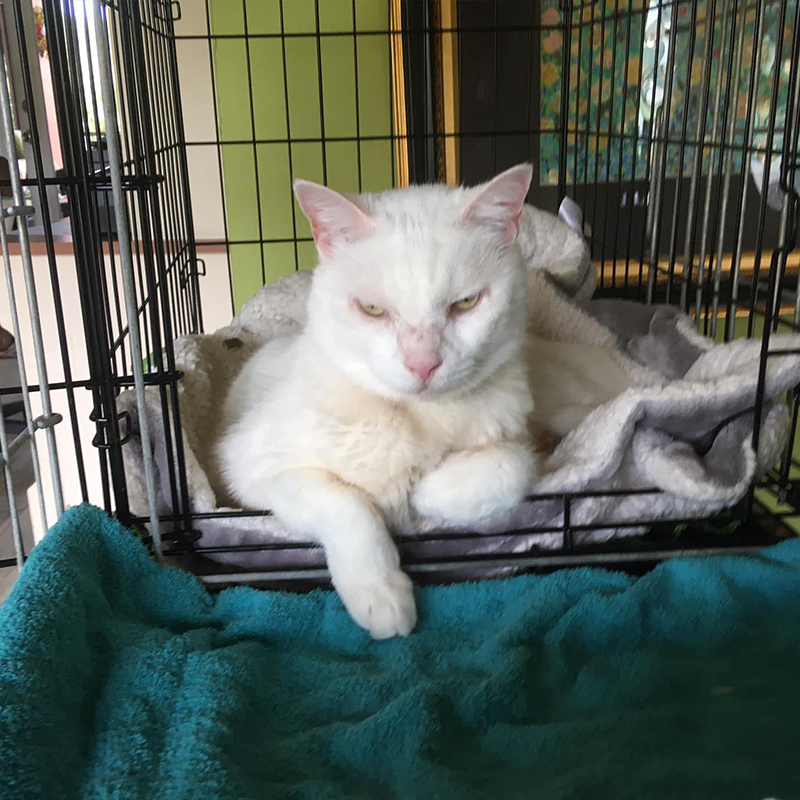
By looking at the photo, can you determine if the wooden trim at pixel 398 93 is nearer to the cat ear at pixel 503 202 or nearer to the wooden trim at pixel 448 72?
the wooden trim at pixel 448 72

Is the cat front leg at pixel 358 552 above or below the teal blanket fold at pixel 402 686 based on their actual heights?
above

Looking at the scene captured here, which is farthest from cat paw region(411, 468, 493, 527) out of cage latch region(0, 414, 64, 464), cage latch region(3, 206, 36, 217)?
cage latch region(3, 206, 36, 217)

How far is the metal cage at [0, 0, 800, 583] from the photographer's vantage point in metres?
0.92

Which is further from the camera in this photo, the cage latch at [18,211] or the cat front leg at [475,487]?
the cat front leg at [475,487]

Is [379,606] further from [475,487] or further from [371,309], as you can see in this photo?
[371,309]

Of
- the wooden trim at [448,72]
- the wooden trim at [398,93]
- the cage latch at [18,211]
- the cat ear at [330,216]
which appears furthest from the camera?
the wooden trim at [398,93]

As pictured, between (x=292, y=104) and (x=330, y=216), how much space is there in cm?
168

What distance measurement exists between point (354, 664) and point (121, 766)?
0.28 metres

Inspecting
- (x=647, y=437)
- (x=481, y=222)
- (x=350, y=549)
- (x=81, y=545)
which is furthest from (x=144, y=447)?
(x=647, y=437)

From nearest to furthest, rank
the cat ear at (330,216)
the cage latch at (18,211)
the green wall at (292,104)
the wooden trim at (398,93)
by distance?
the cage latch at (18,211)
the cat ear at (330,216)
the wooden trim at (398,93)
the green wall at (292,104)

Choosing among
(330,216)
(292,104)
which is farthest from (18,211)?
(292,104)

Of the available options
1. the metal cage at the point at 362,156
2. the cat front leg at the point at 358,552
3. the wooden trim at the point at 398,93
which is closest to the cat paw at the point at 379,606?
the cat front leg at the point at 358,552

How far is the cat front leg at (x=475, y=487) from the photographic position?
3.16 feet

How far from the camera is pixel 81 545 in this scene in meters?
0.89
